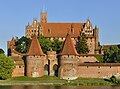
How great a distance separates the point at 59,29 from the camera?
10150cm

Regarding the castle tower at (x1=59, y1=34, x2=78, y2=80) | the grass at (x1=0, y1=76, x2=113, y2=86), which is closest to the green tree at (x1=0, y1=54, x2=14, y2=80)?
the grass at (x1=0, y1=76, x2=113, y2=86)

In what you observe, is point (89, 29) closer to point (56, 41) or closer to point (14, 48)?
point (56, 41)

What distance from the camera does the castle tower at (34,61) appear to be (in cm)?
7681

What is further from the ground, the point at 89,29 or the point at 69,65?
the point at 89,29

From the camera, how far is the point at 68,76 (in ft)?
247

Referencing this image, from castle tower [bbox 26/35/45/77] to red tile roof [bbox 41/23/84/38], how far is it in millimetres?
23654

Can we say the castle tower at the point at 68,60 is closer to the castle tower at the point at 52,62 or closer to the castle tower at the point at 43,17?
the castle tower at the point at 52,62

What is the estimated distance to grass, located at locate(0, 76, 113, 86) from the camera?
68.8 meters

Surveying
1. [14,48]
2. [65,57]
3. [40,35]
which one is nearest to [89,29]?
[40,35]

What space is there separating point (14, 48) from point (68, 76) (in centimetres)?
2251

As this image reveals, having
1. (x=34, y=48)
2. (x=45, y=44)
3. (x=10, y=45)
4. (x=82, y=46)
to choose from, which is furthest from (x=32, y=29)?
(x=34, y=48)

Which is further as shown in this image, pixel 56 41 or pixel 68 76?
pixel 56 41

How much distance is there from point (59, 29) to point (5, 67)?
30.0 meters

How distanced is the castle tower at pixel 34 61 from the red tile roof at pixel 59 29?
77.6 ft
